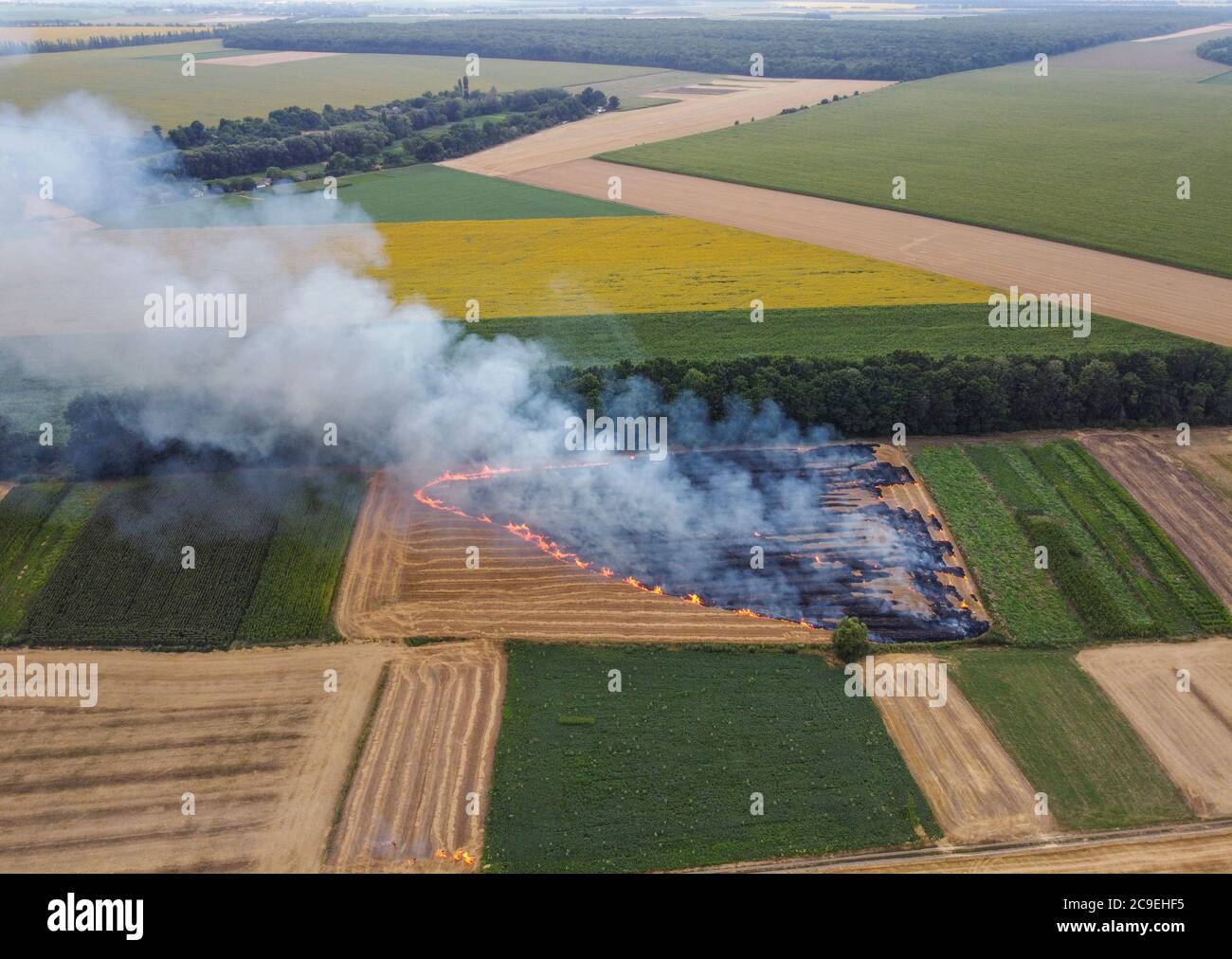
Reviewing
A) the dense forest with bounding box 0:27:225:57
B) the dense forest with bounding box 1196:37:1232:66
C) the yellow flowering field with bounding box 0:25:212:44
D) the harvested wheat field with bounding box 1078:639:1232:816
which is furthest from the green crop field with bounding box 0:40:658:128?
the harvested wheat field with bounding box 1078:639:1232:816

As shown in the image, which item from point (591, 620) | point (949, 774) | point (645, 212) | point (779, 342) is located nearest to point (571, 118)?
point (645, 212)

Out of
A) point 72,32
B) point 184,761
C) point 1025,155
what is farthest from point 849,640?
point 72,32

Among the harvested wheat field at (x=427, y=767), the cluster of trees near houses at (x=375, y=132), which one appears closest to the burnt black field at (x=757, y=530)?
the harvested wheat field at (x=427, y=767)

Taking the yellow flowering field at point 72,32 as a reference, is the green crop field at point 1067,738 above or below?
below

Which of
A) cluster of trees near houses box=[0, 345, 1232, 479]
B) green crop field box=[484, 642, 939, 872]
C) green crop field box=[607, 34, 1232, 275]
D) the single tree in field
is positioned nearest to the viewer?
green crop field box=[484, 642, 939, 872]

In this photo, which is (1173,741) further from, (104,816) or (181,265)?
(181,265)

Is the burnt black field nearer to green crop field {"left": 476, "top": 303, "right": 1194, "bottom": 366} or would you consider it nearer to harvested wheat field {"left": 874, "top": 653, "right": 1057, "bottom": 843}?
harvested wheat field {"left": 874, "top": 653, "right": 1057, "bottom": 843}

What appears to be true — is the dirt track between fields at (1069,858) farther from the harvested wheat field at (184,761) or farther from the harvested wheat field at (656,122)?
the harvested wheat field at (656,122)
